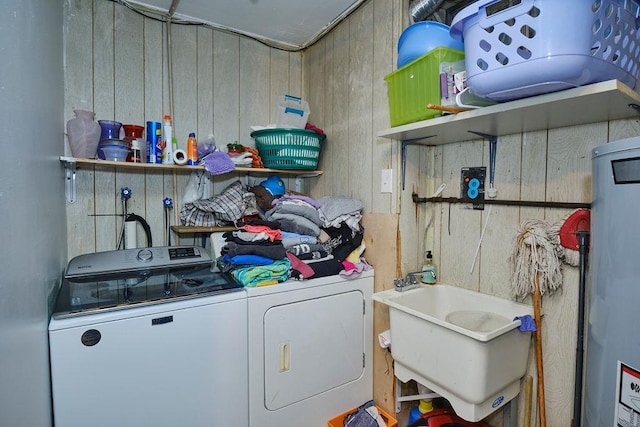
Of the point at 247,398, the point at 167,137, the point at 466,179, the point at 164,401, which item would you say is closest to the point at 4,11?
the point at 167,137

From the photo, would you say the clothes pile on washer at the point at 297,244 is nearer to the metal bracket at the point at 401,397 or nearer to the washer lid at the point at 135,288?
the washer lid at the point at 135,288

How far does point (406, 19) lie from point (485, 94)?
34.8 inches

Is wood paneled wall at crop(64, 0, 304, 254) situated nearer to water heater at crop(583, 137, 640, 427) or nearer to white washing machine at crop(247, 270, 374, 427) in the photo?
white washing machine at crop(247, 270, 374, 427)

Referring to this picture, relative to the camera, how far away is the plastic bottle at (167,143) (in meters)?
1.86

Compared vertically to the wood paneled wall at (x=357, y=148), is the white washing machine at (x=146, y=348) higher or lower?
lower

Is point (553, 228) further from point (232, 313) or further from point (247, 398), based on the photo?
point (247, 398)

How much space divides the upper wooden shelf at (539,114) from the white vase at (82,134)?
1465 millimetres

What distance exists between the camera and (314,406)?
66.9 inches

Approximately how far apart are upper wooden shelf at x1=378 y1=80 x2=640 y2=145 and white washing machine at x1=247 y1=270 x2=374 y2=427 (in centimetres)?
87

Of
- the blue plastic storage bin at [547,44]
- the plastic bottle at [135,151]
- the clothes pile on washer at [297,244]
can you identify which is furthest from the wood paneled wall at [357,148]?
the blue plastic storage bin at [547,44]

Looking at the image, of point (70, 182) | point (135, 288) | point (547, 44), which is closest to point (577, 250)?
point (547, 44)

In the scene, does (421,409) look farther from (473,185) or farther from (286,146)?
A: (286,146)

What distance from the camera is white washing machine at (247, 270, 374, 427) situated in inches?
60.4

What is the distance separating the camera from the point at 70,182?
1.82 metres
